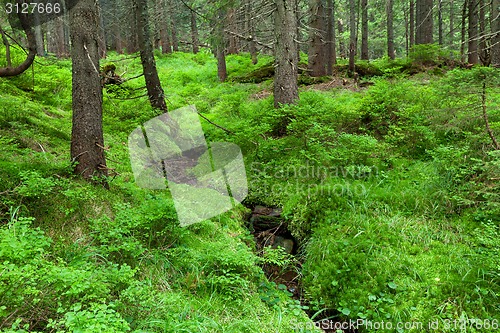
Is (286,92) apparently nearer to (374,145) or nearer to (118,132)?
(374,145)

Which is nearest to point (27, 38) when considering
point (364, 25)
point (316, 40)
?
point (316, 40)

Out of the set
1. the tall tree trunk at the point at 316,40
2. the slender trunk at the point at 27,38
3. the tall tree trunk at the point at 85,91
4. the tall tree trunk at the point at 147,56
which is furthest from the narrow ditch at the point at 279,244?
the tall tree trunk at the point at 316,40

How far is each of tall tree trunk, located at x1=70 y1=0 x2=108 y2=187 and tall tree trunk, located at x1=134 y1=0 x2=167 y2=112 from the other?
2.78 metres

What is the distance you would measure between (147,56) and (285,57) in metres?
3.35

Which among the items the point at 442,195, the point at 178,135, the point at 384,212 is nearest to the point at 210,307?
the point at 384,212

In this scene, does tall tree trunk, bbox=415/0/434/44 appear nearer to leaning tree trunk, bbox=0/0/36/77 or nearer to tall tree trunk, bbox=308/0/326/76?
tall tree trunk, bbox=308/0/326/76

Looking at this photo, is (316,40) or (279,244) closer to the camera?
(279,244)

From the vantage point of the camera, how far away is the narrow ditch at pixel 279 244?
3.78 metres

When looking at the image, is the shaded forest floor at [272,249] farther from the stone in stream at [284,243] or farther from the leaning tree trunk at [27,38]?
the leaning tree trunk at [27,38]

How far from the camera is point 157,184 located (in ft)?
17.6

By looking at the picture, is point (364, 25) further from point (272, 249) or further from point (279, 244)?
point (272, 249)

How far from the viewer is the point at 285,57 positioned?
25.5 ft

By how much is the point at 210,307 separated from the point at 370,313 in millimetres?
1804

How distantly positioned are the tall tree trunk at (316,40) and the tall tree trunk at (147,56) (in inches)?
215
